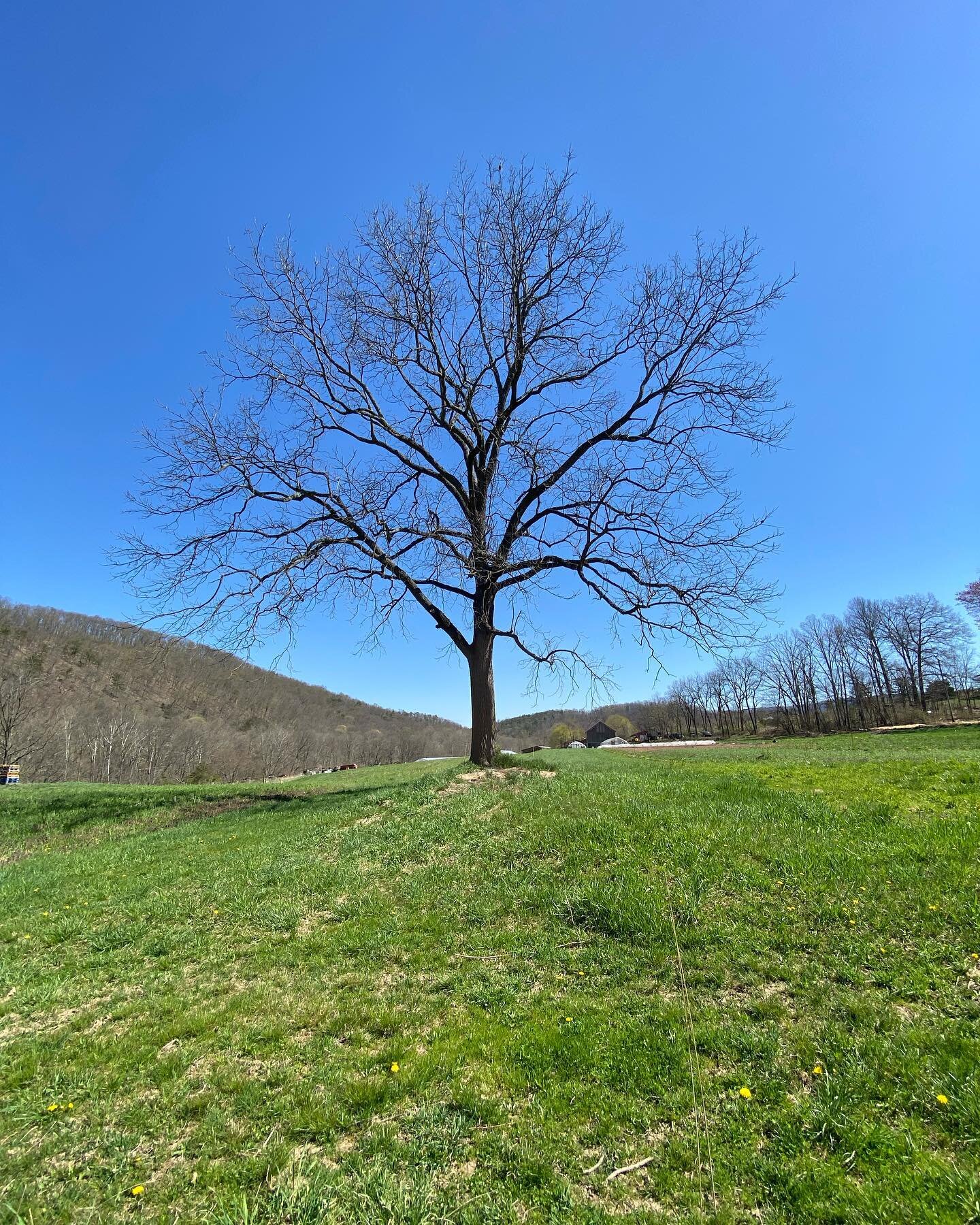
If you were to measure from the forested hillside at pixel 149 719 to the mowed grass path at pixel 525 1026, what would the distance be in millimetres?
35107

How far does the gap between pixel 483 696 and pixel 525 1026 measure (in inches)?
398

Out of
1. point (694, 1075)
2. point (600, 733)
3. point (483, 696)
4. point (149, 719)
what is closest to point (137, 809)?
point (483, 696)

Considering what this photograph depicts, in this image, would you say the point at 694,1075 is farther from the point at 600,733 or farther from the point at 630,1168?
the point at 600,733

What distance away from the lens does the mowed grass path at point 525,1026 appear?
2682mm

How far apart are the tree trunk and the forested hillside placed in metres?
28.9

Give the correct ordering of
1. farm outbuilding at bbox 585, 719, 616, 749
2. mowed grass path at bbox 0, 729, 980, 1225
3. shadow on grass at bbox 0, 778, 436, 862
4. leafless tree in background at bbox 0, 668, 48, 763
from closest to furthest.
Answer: mowed grass path at bbox 0, 729, 980, 1225 < shadow on grass at bbox 0, 778, 436, 862 < leafless tree in background at bbox 0, 668, 48, 763 < farm outbuilding at bbox 585, 719, 616, 749

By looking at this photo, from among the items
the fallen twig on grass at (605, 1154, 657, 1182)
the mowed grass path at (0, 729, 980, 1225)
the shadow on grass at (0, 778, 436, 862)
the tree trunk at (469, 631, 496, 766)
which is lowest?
the fallen twig on grass at (605, 1154, 657, 1182)

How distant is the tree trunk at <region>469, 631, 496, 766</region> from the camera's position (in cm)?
1412

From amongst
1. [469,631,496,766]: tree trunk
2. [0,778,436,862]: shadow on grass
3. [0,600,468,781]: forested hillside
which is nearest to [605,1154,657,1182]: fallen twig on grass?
[0,778,436,862]: shadow on grass

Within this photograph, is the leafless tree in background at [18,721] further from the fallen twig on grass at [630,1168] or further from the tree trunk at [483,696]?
the fallen twig on grass at [630,1168]

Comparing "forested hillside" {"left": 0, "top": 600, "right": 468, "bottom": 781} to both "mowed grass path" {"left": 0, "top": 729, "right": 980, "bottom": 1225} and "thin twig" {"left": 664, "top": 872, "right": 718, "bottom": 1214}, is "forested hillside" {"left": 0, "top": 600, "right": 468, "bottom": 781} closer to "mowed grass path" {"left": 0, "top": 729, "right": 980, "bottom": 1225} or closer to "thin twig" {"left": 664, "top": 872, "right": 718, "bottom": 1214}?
"mowed grass path" {"left": 0, "top": 729, "right": 980, "bottom": 1225}

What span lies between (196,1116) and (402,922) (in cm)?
294

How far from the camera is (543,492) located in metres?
14.9

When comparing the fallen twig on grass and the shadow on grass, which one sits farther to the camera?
the shadow on grass
